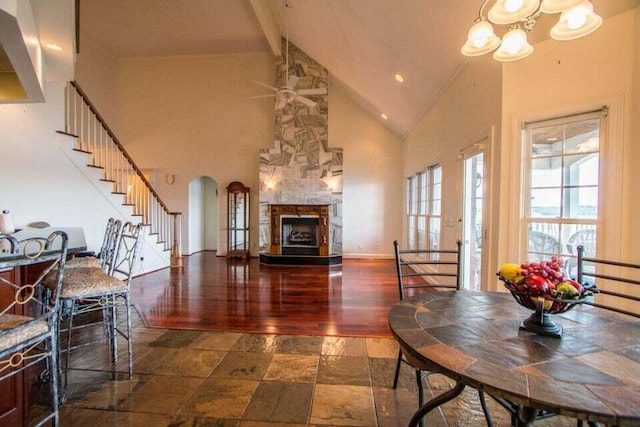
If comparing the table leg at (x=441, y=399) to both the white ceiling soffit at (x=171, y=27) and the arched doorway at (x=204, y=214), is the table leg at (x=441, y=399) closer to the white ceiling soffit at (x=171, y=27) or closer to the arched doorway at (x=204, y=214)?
the white ceiling soffit at (x=171, y=27)

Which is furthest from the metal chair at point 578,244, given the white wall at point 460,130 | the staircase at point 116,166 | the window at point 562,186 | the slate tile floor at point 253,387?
the staircase at point 116,166

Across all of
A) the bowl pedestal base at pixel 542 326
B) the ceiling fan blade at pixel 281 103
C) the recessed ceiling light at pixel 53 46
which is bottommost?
the bowl pedestal base at pixel 542 326

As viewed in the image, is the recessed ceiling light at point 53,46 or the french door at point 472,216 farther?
the french door at point 472,216

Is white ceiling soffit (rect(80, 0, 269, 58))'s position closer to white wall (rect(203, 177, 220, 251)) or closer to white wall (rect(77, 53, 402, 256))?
white wall (rect(77, 53, 402, 256))

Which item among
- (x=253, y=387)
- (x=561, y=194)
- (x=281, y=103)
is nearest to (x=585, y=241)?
(x=561, y=194)

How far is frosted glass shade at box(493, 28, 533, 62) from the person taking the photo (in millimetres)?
1641

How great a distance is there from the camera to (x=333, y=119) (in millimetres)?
7434

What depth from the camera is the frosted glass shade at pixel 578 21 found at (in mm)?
1421

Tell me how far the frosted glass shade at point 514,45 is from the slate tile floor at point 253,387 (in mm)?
2131

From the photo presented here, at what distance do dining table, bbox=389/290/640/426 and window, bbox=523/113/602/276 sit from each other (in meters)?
1.31

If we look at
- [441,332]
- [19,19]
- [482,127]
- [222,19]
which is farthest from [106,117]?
[441,332]

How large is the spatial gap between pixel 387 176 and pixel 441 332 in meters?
6.52

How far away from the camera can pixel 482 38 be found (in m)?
1.62

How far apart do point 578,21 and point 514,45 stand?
0.89 feet
